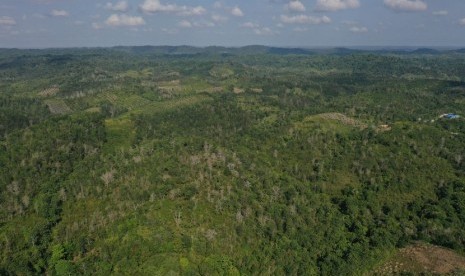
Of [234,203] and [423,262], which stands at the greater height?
[234,203]

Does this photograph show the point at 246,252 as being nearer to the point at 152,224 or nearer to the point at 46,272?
the point at 152,224

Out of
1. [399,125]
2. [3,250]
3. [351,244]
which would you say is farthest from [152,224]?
[399,125]

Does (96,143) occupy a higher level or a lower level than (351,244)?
higher

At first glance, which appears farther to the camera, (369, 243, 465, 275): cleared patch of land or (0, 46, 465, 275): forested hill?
(0, 46, 465, 275): forested hill

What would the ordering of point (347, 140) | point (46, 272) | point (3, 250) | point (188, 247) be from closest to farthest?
point (188, 247) < point (46, 272) < point (3, 250) < point (347, 140)

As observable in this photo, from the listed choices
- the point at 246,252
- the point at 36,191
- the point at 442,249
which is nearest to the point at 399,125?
the point at 442,249

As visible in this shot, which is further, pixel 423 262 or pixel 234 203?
pixel 234 203

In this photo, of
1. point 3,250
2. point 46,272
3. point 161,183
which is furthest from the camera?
point 161,183

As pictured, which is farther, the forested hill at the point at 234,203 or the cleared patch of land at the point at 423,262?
the forested hill at the point at 234,203

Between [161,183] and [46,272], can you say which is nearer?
[46,272]

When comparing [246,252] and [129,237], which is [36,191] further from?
[246,252]
